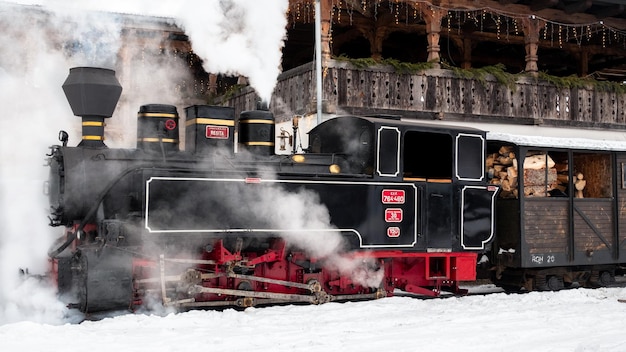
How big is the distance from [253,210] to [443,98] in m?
7.61

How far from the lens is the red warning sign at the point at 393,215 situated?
8.88m

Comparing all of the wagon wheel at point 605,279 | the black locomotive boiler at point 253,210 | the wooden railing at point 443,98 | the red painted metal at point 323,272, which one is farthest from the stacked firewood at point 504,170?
the wooden railing at point 443,98

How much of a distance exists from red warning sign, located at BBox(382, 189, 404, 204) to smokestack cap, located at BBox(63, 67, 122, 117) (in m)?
3.48

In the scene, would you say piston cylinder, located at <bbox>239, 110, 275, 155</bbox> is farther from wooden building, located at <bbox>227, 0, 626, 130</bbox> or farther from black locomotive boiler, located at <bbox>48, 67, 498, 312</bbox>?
wooden building, located at <bbox>227, 0, 626, 130</bbox>

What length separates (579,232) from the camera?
34.7ft

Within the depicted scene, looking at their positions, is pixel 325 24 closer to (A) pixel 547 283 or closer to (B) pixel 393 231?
(B) pixel 393 231

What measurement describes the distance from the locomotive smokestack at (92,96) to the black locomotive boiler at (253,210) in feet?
0.05

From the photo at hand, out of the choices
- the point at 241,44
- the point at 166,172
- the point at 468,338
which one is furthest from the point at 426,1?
the point at 468,338

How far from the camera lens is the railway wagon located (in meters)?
10.1

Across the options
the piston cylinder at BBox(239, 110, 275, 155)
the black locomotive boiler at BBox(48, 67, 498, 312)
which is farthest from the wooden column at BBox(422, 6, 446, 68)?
the piston cylinder at BBox(239, 110, 275, 155)

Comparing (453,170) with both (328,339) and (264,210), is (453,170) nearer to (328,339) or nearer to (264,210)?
(264,210)

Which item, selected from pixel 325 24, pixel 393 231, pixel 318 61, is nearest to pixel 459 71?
pixel 325 24

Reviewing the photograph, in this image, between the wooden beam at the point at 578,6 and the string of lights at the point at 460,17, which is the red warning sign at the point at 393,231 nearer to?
the string of lights at the point at 460,17

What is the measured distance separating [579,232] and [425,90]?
5.00m
